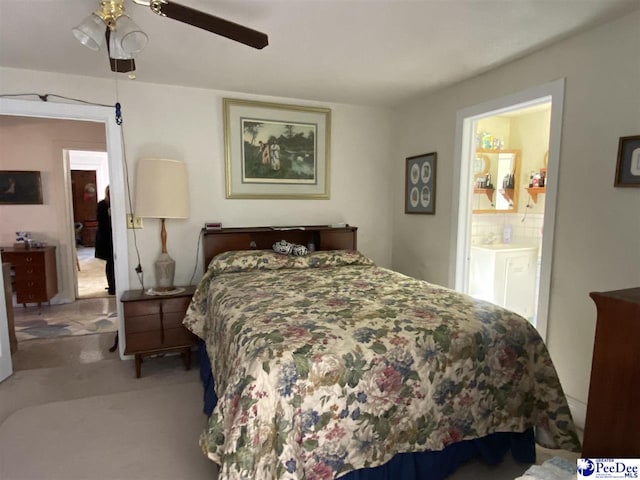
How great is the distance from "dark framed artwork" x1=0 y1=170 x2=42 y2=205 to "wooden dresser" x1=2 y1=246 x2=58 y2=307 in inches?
24.0

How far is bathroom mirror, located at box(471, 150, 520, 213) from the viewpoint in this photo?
13.5ft

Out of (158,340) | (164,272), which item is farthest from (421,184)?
(158,340)

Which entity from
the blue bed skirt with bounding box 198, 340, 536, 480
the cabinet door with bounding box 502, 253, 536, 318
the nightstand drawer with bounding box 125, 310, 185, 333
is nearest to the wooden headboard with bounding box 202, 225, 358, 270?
the nightstand drawer with bounding box 125, 310, 185, 333

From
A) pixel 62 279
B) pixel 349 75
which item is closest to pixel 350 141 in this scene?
pixel 349 75

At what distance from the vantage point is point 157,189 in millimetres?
2789

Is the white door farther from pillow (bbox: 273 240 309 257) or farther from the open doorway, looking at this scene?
the open doorway

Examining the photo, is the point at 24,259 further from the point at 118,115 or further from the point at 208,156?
the point at 208,156

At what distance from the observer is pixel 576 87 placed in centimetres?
218

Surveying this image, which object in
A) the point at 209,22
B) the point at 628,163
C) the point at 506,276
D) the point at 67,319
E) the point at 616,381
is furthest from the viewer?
the point at 67,319

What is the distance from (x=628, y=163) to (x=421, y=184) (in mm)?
1725

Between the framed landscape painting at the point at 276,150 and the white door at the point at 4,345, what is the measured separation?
1.89 metres

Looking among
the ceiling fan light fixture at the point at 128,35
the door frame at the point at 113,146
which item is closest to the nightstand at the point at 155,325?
the door frame at the point at 113,146

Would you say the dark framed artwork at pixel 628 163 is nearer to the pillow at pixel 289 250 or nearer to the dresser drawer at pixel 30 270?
the pillow at pixel 289 250

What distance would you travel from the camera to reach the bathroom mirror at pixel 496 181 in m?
4.11
